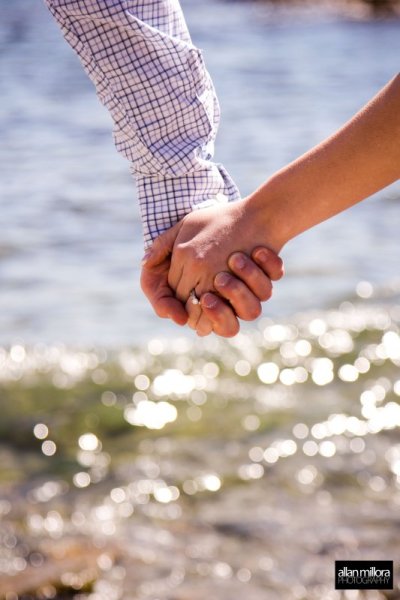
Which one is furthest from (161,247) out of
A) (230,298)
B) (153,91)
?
(153,91)

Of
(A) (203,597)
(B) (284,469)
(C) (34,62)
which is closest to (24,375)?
(B) (284,469)

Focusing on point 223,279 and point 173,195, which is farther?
point 173,195

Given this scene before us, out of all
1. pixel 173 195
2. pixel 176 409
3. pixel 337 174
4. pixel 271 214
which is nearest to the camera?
pixel 337 174

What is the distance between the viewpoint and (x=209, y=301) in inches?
83.7

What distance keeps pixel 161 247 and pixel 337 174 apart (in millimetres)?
455

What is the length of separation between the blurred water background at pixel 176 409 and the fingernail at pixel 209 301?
1.77 metres

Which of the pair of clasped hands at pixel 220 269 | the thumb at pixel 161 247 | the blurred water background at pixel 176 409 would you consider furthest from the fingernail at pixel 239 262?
the blurred water background at pixel 176 409

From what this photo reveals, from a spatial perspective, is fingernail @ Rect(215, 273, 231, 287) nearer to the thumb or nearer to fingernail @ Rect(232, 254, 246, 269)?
fingernail @ Rect(232, 254, 246, 269)

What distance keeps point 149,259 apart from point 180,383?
314cm

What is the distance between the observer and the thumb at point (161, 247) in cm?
223

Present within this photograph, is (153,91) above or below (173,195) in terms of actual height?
above

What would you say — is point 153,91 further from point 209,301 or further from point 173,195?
point 209,301

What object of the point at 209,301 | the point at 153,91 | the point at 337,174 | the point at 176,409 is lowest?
the point at 176,409

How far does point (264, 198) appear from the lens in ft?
6.74
